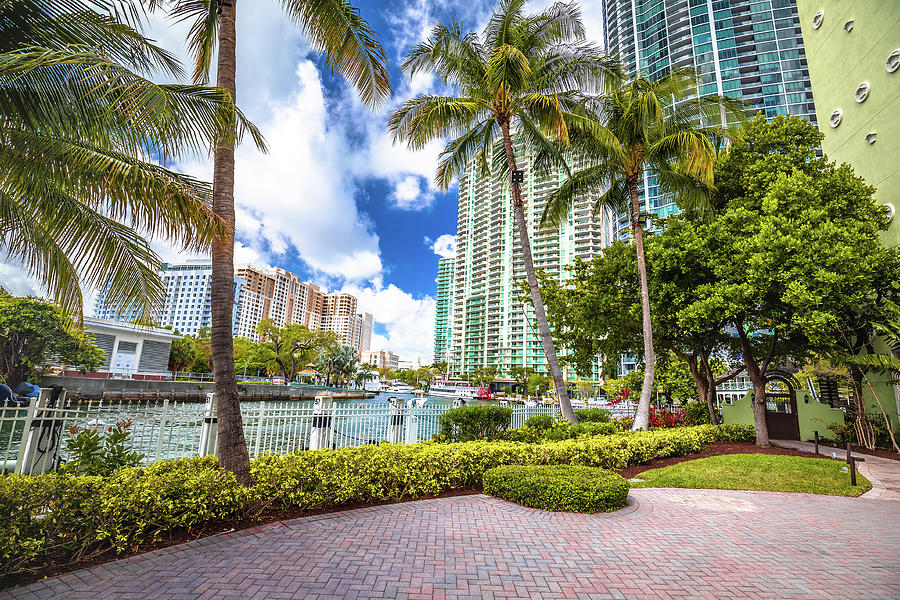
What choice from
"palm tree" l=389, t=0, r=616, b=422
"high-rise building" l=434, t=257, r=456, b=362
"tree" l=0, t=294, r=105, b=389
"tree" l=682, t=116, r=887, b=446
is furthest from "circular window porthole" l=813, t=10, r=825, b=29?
"high-rise building" l=434, t=257, r=456, b=362

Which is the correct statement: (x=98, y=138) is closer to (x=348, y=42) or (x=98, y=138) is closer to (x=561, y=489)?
A: (x=348, y=42)

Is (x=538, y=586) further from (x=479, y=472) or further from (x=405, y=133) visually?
(x=405, y=133)

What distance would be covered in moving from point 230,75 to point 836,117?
2165 cm

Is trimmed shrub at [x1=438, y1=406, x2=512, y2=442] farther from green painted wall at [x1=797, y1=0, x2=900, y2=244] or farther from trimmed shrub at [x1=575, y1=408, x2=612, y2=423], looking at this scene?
green painted wall at [x1=797, y1=0, x2=900, y2=244]

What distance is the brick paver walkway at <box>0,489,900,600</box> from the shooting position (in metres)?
3.46

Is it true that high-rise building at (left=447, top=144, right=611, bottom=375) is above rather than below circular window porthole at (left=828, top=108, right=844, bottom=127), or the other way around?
above

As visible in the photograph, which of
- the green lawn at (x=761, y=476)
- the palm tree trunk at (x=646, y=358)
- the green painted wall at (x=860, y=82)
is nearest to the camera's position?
the green lawn at (x=761, y=476)

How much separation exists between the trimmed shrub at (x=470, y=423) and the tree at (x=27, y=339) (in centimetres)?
2396

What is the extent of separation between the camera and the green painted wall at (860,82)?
516 inches

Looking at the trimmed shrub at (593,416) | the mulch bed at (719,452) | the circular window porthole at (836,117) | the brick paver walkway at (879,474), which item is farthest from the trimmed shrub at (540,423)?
the circular window porthole at (836,117)

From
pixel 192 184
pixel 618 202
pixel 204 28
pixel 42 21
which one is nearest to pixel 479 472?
pixel 192 184

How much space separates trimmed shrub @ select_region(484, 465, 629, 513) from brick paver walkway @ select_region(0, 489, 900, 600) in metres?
0.21

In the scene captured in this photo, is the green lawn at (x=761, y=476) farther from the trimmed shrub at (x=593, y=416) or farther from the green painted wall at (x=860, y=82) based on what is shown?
the green painted wall at (x=860, y=82)

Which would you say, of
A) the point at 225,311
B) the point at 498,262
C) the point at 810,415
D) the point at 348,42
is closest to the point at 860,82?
the point at 810,415
